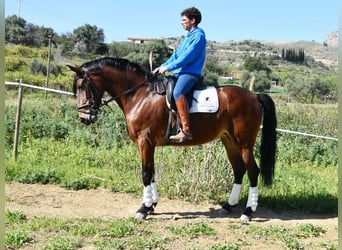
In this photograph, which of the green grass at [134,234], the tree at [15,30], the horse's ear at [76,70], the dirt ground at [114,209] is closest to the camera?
the green grass at [134,234]

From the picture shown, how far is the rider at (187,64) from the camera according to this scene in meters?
5.20

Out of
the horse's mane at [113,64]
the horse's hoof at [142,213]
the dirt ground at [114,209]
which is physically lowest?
the dirt ground at [114,209]

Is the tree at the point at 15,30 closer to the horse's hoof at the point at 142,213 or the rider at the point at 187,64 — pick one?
the rider at the point at 187,64

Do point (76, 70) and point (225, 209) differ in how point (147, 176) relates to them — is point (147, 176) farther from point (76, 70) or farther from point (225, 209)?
point (76, 70)

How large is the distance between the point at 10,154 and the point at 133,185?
9.94 feet

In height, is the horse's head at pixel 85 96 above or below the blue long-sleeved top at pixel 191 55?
below

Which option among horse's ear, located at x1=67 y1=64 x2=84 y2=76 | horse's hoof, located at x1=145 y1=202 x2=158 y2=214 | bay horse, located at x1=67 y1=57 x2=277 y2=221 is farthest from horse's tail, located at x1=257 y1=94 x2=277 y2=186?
horse's ear, located at x1=67 y1=64 x2=84 y2=76

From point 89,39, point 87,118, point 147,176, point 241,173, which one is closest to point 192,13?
point 87,118

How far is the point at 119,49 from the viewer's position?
39875mm

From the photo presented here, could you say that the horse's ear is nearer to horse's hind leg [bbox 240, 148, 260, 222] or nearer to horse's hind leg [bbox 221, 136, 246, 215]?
horse's hind leg [bbox 221, 136, 246, 215]

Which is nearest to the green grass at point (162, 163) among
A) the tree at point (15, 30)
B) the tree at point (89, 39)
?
the tree at point (89, 39)

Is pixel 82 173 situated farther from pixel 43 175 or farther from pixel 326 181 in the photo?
pixel 326 181

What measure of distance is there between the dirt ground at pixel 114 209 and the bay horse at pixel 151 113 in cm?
30

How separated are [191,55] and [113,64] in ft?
3.54
